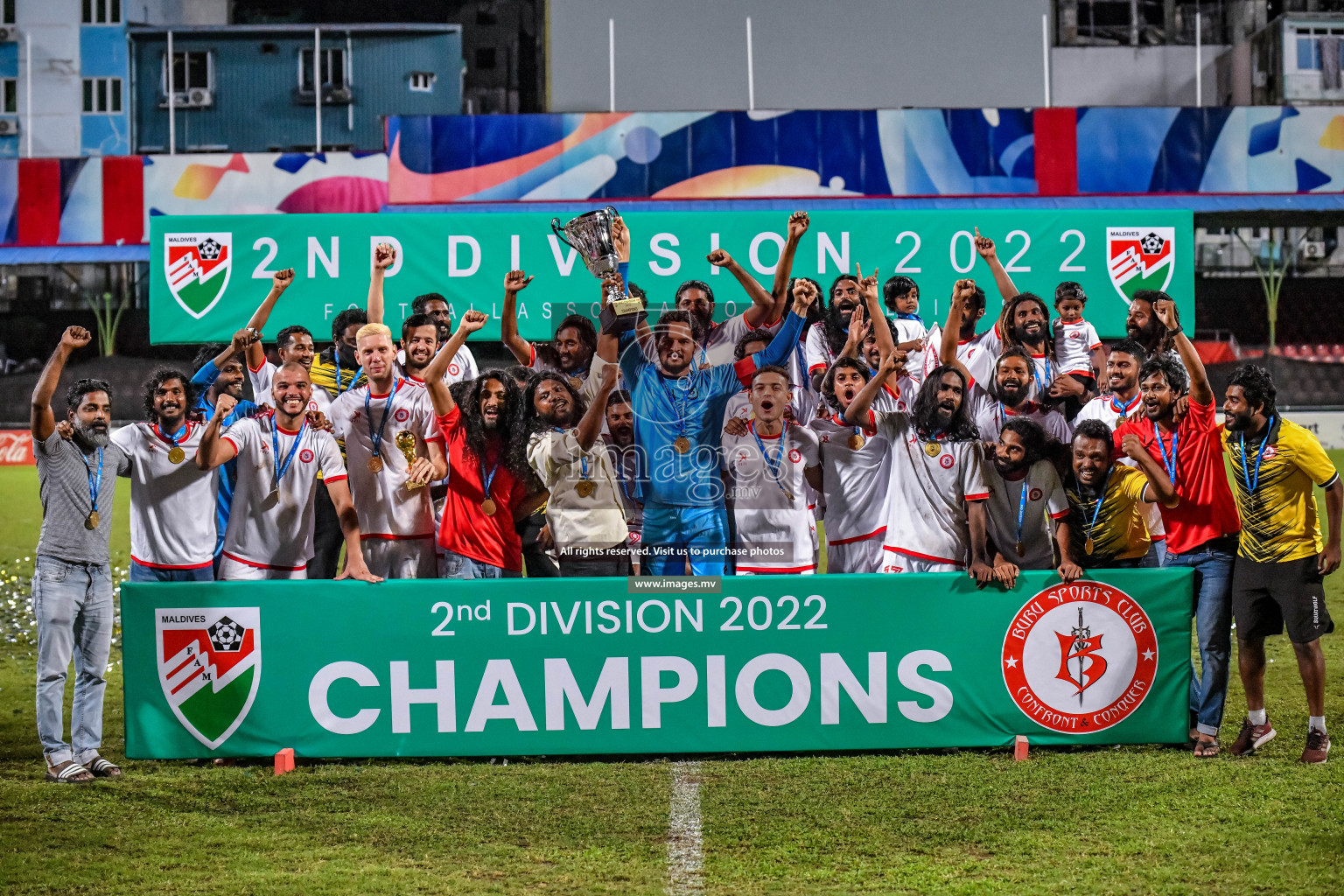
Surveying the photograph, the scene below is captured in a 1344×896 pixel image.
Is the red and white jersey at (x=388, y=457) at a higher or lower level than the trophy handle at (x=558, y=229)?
lower

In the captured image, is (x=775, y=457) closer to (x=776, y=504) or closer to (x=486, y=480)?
(x=776, y=504)

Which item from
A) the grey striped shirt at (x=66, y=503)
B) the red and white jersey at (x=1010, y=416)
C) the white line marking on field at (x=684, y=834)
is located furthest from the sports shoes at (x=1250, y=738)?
the grey striped shirt at (x=66, y=503)

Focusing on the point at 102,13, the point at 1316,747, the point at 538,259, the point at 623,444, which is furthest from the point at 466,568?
the point at 102,13

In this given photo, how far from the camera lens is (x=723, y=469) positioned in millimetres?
7031

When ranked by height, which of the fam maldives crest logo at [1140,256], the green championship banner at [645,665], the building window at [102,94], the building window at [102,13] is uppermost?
the building window at [102,13]

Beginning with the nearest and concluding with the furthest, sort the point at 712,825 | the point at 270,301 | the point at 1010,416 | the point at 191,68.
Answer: the point at 712,825
the point at 1010,416
the point at 270,301
the point at 191,68

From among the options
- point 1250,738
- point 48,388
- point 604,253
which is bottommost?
point 1250,738

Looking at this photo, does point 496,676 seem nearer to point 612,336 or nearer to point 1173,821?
point 612,336

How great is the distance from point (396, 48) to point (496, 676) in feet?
128

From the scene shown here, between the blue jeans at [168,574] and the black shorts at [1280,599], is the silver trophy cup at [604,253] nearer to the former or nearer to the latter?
the blue jeans at [168,574]

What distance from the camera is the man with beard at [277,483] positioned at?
7.33 meters

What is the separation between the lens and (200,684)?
22.7ft

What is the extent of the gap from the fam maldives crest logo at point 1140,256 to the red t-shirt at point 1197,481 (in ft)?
5.73

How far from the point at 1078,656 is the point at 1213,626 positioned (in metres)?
0.74
